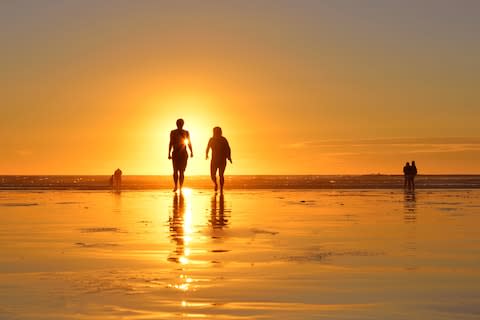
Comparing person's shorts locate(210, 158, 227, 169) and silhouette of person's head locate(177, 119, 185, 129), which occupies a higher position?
silhouette of person's head locate(177, 119, 185, 129)

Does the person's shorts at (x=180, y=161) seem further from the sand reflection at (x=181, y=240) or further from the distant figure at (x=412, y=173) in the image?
the distant figure at (x=412, y=173)

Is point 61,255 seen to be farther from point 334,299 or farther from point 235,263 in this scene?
point 334,299

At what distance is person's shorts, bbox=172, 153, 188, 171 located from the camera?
29.3 meters

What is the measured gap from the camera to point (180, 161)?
29.4 m

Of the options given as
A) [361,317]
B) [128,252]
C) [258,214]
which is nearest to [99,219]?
[258,214]

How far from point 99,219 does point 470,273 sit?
9.74m

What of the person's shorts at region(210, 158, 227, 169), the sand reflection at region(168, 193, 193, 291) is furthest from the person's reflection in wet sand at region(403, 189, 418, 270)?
the person's shorts at region(210, 158, 227, 169)

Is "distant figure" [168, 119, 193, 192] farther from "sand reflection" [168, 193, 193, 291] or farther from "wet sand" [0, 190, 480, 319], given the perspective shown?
"wet sand" [0, 190, 480, 319]

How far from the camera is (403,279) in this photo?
786 centimetres

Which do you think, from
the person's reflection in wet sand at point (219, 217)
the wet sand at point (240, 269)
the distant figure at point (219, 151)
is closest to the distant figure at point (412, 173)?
the distant figure at point (219, 151)

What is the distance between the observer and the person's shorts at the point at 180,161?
29.3 meters

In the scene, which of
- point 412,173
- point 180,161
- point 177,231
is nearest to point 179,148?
point 180,161

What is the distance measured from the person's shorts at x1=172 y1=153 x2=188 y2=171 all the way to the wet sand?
13.6 m

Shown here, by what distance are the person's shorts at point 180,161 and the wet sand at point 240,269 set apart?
1365cm
